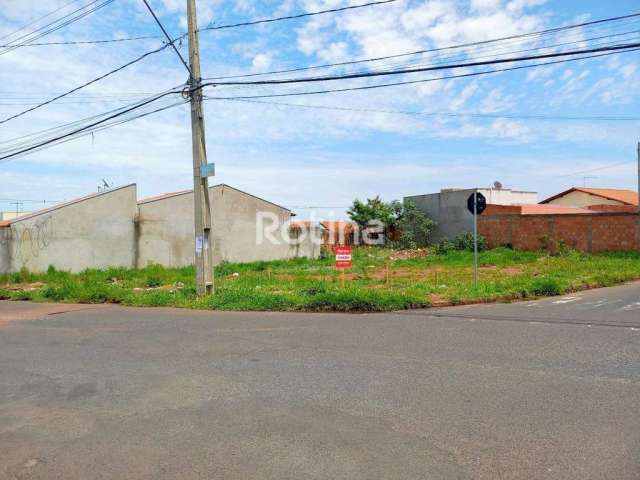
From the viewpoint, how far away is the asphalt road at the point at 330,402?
416 centimetres

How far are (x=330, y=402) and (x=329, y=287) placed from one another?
1015cm

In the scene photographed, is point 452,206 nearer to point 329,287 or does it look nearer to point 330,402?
point 329,287

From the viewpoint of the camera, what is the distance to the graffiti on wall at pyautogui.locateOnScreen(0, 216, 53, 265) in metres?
23.4

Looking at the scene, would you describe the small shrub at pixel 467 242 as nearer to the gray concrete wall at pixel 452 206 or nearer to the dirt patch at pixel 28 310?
the gray concrete wall at pixel 452 206

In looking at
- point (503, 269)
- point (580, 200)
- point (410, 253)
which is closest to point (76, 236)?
point (503, 269)

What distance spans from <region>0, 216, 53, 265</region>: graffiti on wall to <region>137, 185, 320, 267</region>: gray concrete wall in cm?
429

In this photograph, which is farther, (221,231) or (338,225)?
(338,225)

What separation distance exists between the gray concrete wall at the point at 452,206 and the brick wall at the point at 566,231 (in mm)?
2395

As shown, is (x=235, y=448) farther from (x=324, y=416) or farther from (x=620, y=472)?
(x=620, y=472)

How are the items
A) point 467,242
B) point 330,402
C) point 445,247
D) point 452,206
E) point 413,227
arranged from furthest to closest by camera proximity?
point 413,227
point 452,206
point 445,247
point 467,242
point 330,402

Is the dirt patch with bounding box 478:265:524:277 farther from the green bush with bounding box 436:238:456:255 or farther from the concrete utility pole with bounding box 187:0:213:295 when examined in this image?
the concrete utility pole with bounding box 187:0:213:295

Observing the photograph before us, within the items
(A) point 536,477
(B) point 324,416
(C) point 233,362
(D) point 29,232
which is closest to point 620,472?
(A) point 536,477

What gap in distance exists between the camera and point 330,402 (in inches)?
221

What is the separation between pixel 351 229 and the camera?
44406mm
